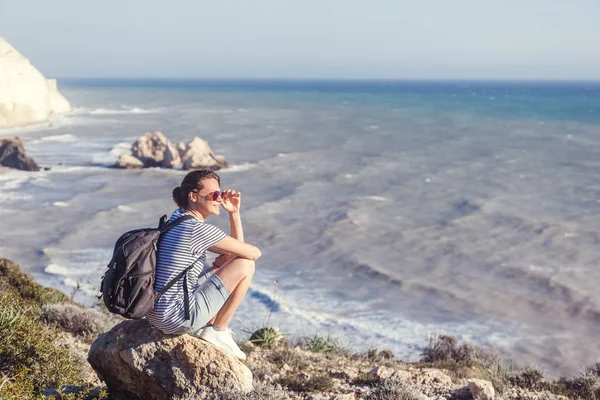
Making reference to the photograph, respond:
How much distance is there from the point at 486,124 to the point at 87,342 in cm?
5978

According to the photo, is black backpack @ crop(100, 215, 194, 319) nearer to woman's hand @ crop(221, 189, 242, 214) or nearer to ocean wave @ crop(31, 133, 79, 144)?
woman's hand @ crop(221, 189, 242, 214)

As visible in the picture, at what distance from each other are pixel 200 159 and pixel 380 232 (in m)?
15.5

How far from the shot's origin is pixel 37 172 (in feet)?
103

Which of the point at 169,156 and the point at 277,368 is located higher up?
the point at 277,368

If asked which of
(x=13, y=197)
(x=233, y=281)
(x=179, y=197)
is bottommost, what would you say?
(x=13, y=197)

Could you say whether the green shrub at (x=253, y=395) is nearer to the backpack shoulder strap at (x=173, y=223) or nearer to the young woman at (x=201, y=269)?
the young woman at (x=201, y=269)

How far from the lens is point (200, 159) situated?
Answer: 112 ft

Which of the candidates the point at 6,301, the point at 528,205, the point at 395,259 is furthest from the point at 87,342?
the point at 528,205

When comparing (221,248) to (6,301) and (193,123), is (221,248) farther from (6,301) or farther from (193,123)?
(193,123)

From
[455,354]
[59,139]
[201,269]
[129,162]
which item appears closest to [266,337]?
[455,354]

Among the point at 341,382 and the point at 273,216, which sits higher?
the point at 341,382

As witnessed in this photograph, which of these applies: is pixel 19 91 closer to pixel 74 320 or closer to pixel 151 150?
pixel 151 150

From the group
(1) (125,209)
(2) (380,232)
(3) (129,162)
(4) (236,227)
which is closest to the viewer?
(4) (236,227)

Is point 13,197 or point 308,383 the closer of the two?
point 308,383
